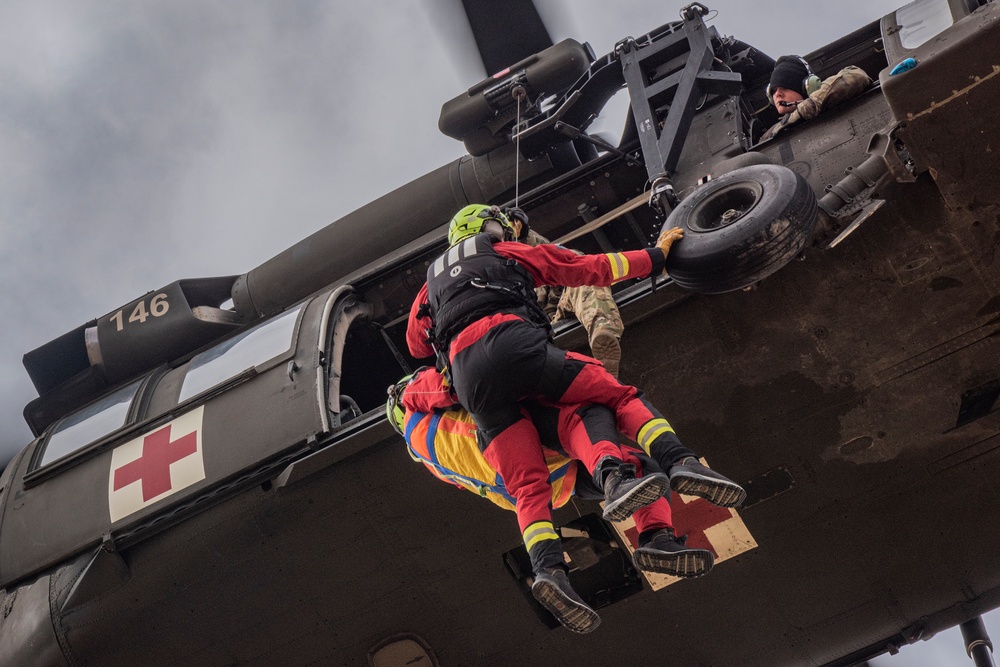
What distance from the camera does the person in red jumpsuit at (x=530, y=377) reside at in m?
3.88

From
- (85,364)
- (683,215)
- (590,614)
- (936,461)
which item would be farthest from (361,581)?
(85,364)

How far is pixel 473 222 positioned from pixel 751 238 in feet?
4.45

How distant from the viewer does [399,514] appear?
5629 mm

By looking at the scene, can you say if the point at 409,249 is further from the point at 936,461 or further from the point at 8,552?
the point at 936,461

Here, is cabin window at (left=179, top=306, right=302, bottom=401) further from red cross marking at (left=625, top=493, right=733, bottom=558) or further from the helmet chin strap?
red cross marking at (left=625, top=493, right=733, bottom=558)

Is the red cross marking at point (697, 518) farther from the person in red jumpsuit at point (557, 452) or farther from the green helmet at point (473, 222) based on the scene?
the green helmet at point (473, 222)

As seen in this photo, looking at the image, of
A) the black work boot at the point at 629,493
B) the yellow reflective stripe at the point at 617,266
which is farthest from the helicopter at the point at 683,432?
the black work boot at the point at 629,493

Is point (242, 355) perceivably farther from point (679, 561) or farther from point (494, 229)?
point (679, 561)

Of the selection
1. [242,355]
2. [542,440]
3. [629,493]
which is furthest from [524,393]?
[242,355]

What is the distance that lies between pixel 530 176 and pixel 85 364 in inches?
172

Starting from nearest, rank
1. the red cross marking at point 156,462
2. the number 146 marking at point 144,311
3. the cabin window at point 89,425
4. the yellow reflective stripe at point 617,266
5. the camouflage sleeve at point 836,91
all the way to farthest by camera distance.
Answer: the yellow reflective stripe at point 617,266, the camouflage sleeve at point 836,91, the red cross marking at point 156,462, the cabin window at point 89,425, the number 146 marking at point 144,311

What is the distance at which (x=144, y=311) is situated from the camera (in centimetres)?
841

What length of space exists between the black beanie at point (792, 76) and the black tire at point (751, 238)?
66.8 inches

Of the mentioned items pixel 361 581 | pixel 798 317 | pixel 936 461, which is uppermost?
pixel 798 317
